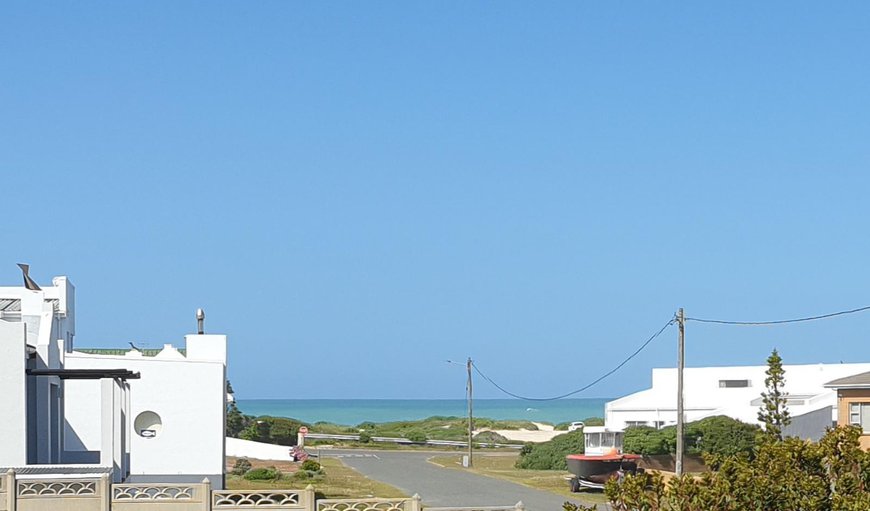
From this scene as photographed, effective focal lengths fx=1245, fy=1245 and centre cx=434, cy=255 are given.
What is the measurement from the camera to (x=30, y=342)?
28547 mm

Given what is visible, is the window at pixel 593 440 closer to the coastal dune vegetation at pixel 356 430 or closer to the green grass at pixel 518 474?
the green grass at pixel 518 474

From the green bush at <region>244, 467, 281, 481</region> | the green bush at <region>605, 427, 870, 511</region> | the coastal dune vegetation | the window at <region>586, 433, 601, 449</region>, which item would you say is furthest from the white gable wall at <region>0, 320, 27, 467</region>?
the coastal dune vegetation

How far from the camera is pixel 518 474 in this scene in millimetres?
50688

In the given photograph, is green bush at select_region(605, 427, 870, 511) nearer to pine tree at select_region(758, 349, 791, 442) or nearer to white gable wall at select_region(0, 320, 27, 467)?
white gable wall at select_region(0, 320, 27, 467)

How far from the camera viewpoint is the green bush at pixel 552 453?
5509 centimetres

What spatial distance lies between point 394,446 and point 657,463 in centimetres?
3424

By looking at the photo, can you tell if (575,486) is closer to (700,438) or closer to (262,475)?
(700,438)

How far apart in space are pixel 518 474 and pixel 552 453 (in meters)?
6.89

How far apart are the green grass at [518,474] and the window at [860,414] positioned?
10.6 meters

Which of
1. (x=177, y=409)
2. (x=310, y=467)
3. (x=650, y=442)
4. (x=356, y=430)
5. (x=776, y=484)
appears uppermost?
(x=776, y=484)

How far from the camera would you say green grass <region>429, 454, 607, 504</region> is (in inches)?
1593

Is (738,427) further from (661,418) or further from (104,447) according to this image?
(104,447)

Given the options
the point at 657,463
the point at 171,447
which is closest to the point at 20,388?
the point at 171,447

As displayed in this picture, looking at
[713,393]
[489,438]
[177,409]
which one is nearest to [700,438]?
[713,393]
